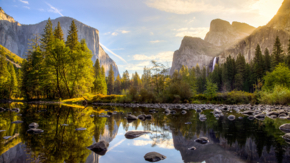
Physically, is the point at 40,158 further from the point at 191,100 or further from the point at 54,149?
the point at 191,100

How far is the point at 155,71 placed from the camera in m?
26.9

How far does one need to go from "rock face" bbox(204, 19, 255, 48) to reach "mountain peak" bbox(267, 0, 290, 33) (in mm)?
91025

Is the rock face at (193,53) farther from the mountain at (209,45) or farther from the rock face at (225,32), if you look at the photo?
the rock face at (225,32)

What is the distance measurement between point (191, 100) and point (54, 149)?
22257 millimetres

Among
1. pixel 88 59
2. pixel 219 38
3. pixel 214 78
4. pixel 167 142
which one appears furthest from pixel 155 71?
pixel 219 38

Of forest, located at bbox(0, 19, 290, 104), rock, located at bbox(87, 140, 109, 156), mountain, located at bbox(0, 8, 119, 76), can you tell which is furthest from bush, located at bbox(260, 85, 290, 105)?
mountain, located at bbox(0, 8, 119, 76)

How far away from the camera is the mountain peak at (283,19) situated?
8182cm

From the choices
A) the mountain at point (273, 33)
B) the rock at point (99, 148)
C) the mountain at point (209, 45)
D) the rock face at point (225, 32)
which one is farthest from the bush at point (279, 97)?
the rock face at point (225, 32)

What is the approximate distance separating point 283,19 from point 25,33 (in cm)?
24012

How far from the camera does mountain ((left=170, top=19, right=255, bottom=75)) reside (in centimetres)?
15559

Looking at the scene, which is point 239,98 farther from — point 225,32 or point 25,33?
point 25,33

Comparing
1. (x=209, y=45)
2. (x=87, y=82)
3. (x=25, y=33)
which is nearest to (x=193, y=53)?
(x=209, y=45)

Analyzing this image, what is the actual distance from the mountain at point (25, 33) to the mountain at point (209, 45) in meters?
101

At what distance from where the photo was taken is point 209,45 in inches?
6905
